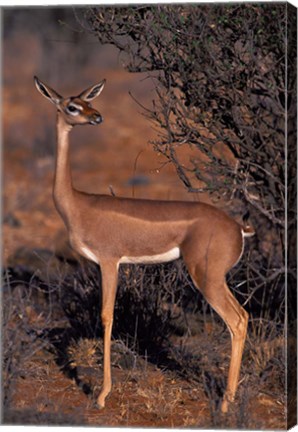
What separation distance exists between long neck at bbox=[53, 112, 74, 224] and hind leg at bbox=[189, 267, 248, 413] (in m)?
0.95

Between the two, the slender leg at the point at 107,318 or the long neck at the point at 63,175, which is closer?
the slender leg at the point at 107,318

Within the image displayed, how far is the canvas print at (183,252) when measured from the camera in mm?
8156

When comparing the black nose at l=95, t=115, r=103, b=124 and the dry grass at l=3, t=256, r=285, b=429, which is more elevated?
the black nose at l=95, t=115, r=103, b=124

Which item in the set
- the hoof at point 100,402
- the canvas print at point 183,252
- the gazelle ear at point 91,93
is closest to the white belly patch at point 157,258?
the canvas print at point 183,252

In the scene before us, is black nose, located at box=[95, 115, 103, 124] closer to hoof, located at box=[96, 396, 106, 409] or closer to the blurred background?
hoof, located at box=[96, 396, 106, 409]

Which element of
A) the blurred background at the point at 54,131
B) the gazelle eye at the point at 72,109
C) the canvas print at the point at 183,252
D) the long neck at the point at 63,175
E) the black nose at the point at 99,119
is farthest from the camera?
the blurred background at the point at 54,131

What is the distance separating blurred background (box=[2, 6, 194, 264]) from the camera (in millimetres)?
17984

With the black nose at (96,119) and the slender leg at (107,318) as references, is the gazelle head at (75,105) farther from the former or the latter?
the slender leg at (107,318)

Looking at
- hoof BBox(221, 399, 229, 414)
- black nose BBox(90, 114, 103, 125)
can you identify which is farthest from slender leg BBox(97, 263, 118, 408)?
black nose BBox(90, 114, 103, 125)

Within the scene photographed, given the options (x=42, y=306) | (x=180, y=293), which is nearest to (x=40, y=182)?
(x=42, y=306)

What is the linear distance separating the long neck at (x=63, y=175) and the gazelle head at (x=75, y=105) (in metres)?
0.07

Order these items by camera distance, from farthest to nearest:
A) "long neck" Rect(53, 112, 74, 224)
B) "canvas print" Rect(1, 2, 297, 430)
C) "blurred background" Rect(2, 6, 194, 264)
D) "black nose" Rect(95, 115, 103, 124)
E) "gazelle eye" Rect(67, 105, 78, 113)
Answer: "blurred background" Rect(2, 6, 194, 264), "long neck" Rect(53, 112, 74, 224), "gazelle eye" Rect(67, 105, 78, 113), "canvas print" Rect(1, 2, 297, 430), "black nose" Rect(95, 115, 103, 124)

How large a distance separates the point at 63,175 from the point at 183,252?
0.96 m

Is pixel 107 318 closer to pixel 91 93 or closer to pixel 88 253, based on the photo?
pixel 88 253
